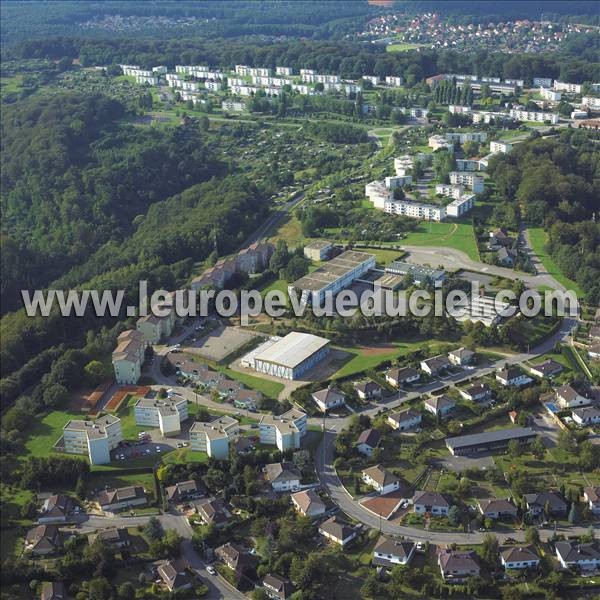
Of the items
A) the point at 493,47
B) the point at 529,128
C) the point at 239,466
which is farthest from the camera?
the point at 493,47

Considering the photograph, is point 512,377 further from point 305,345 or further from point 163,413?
point 163,413

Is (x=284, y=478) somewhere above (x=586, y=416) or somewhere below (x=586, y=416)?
above

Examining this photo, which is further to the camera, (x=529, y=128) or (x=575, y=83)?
(x=575, y=83)

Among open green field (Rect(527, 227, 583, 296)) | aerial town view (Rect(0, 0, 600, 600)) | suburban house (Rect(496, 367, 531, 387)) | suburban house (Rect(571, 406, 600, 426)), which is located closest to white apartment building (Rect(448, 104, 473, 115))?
aerial town view (Rect(0, 0, 600, 600))

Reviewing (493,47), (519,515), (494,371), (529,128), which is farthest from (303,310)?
(493,47)

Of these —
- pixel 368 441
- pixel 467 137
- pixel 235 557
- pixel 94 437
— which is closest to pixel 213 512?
pixel 235 557

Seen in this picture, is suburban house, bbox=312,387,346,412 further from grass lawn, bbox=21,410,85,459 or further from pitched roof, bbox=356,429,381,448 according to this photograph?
grass lawn, bbox=21,410,85,459

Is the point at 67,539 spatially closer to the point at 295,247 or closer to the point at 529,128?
the point at 295,247
